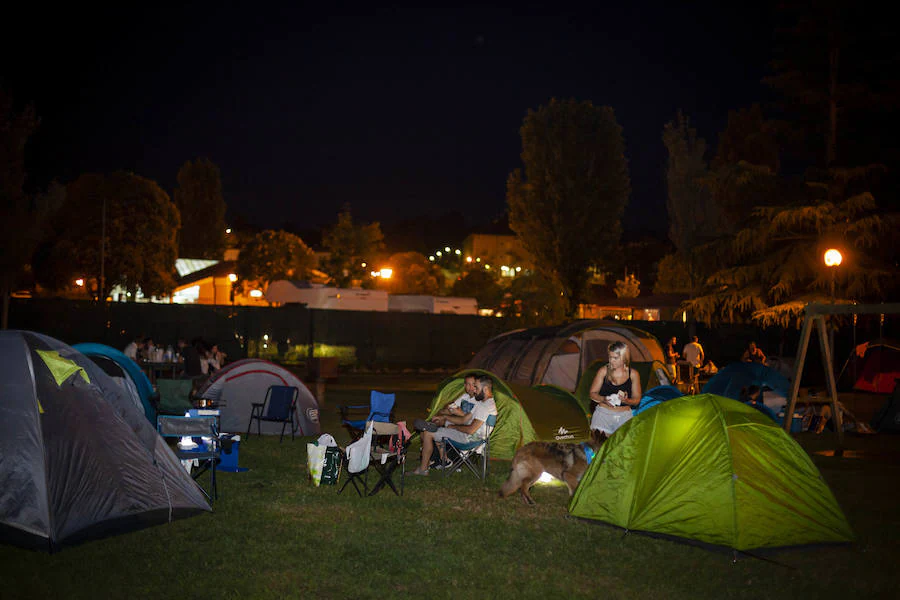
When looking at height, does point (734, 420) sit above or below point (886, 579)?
above

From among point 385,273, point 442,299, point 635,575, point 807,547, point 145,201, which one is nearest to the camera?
point 635,575

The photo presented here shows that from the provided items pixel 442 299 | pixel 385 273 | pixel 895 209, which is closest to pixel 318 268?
pixel 385 273

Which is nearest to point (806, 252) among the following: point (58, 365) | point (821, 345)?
point (821, 345)

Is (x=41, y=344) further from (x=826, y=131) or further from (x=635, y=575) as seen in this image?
(x=826, y=131)

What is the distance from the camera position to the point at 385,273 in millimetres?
40500

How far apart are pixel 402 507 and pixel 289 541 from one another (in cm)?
152

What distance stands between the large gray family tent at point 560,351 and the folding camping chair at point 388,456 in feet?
21.7

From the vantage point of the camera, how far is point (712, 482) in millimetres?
6293

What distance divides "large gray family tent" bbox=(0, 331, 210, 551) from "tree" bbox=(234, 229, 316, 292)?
3333cm

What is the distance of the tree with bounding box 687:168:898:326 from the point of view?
18016 mm

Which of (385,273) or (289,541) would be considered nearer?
(289,541)

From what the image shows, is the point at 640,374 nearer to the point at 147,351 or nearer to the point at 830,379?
the point at 830,379

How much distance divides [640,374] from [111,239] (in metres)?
29.2

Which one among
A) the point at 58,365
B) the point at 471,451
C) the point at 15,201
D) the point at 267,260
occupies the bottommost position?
the point at 471,451
